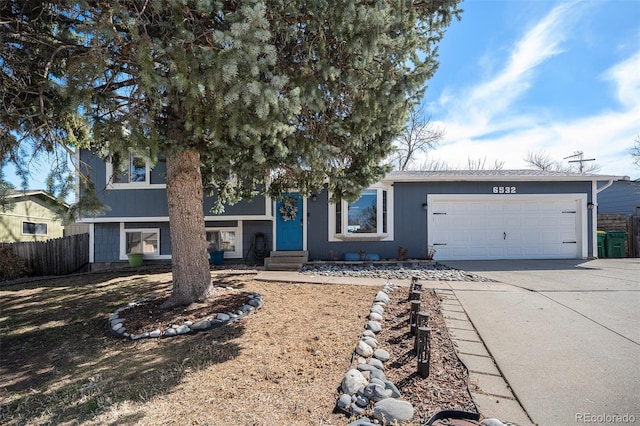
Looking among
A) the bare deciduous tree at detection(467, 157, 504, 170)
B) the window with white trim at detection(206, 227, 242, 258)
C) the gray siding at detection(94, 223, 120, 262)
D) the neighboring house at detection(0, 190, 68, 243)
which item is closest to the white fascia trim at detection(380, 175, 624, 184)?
the window with white trim at detection(206, 227, 242, 258)

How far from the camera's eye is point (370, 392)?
2592 millimetres

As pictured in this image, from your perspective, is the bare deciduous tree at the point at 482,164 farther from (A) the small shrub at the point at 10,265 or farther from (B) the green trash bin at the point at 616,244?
(A) the small shrub at the point at 10,265

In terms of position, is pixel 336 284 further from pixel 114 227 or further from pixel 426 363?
pixel 114 227

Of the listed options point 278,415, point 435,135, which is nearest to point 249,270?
point 278,415

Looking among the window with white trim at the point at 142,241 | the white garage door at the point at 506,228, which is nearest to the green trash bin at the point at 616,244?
the white garage door at the point at 506,228

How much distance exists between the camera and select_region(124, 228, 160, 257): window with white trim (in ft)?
35.3

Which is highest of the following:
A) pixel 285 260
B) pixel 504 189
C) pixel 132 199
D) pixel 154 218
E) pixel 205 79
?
pixel 205 79

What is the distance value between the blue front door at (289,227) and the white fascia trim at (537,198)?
14.2 ft

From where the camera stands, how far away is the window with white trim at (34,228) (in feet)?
50.0

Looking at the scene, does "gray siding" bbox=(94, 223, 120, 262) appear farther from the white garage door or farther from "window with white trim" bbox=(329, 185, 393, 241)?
the white garage door

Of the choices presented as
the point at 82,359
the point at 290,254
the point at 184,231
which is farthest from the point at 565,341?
the point at 290,254

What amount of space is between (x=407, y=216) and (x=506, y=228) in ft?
11.5

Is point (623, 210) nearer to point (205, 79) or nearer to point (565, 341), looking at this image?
point (565, 341)

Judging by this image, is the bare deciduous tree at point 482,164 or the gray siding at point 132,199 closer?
the gray siding at point 132,199
